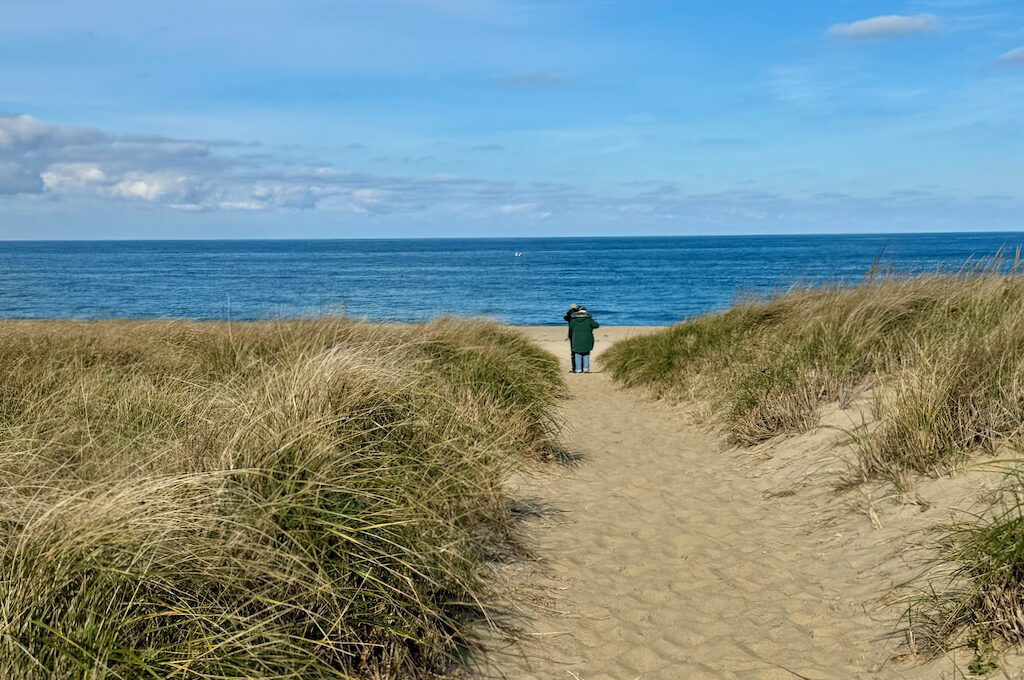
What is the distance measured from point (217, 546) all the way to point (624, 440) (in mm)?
7424

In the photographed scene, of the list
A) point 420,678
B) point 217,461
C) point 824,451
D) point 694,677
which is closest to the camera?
point 420,678

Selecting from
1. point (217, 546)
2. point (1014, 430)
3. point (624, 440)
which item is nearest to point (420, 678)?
point (217, 546)

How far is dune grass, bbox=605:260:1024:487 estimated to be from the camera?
6.27 m

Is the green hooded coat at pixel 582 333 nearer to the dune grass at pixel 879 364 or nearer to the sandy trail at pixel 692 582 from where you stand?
the dune grass at pixel 879 364

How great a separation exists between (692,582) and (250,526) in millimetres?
3262

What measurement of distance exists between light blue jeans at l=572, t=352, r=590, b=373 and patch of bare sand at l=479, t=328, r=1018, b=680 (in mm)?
9615

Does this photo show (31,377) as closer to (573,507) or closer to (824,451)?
(573,507)

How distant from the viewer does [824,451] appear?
26.1ft

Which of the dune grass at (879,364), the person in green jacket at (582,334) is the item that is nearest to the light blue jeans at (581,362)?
the person in green jacket at (582,334)

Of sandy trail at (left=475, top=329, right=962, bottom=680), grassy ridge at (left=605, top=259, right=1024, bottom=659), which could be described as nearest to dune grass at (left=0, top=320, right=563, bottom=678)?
sandy trail at (left=475, top=329, right=962, bottom=680)

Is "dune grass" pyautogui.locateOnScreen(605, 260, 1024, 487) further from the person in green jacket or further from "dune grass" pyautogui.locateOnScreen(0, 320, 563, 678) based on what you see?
"dune grass" pyautogui.locateOnScreen(0, 320, 563, 678)

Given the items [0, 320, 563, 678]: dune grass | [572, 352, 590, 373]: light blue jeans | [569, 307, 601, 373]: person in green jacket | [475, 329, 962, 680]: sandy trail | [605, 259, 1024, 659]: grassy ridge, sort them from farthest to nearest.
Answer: [572, 352, 590, 373]: light blue jeans → [569, 307, 601, 373]: person in green jacket → [475, 329, 962, 680]: sandy trail → [605, 259, 1024, 659]: grassy ridge → [0, 320, 563, 678]: dune grass

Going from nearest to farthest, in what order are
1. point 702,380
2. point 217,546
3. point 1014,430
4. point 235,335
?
1. point 217,546
2. point 1014,430
3. point 235,335
4. point 702,380

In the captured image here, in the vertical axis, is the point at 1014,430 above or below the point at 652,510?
above
